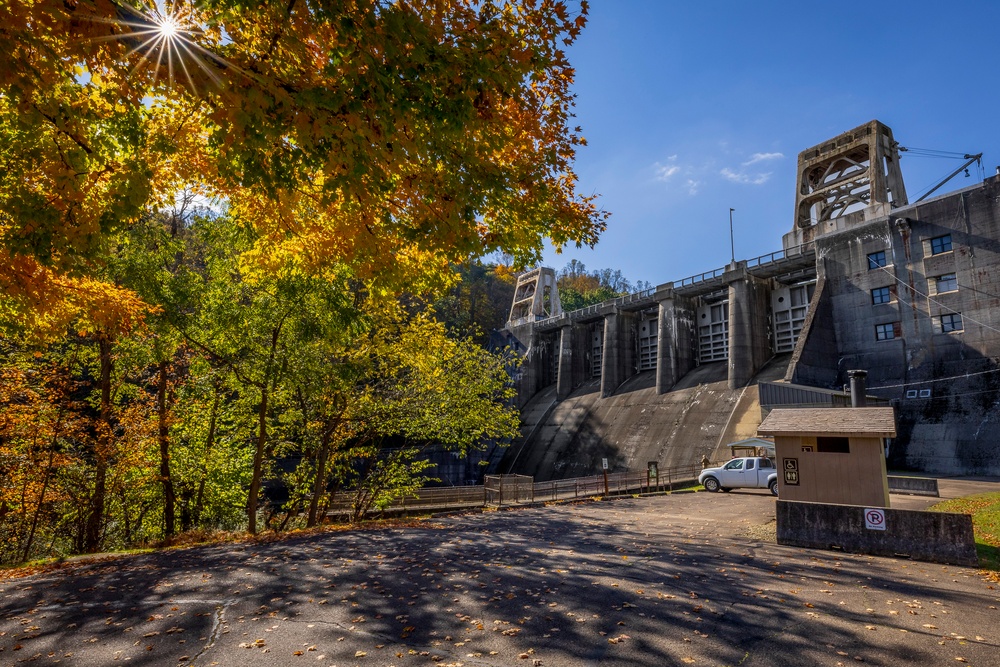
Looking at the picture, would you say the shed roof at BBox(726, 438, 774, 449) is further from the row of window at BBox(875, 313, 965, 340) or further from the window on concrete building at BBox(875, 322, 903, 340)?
the row of window at BBox(875, 313, 965, 340)

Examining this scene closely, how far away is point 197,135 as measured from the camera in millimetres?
8734

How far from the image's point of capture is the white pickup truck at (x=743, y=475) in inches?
827

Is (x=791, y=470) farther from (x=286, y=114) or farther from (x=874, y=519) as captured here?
(x=286, y=114)

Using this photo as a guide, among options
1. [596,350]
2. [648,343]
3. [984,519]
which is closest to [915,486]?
[984,519]

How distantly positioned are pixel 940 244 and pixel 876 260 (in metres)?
3.02

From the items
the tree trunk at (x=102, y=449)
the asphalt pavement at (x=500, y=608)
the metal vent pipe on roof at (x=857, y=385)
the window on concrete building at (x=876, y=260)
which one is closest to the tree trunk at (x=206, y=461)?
the tree trunk at (x=102, y=449)

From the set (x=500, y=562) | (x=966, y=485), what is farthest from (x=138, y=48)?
(x=966, y=485)

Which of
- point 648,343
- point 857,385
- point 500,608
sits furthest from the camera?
point 648,343

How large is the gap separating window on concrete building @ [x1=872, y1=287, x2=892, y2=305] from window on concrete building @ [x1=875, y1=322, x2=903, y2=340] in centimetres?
132

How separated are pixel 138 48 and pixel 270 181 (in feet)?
5.35

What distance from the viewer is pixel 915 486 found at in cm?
1795

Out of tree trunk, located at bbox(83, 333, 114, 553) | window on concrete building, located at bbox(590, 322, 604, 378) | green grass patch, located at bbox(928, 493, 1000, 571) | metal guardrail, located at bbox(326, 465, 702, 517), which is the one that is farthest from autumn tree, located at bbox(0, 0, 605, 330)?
window on concrete building, located at bbox(590, 322, 604, 378)

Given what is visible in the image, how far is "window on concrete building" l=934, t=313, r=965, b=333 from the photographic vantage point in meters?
26.5

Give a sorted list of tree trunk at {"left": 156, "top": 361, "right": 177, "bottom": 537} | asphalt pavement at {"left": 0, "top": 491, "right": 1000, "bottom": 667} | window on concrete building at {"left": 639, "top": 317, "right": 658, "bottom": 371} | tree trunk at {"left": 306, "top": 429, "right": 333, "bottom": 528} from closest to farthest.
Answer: asphalt pavement at {"left": 0, "top": 491, "right": 1000, "bottom": 667} → tree trunk at {"left": 156, "top": 361, "right": 177, "bottom": 537} → tree trunk at {"left": 306, "top": 429, "right": 333, "bottom": 528} → window on concrete building at {"left": 639, "top": 317, "right": 658, "bottom": 371}
